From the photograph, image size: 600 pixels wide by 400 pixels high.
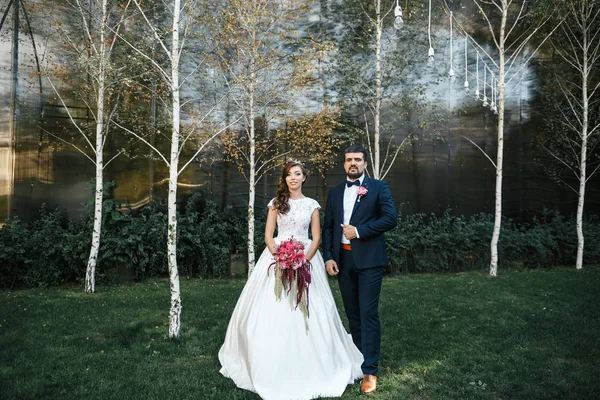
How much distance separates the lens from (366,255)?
372cm

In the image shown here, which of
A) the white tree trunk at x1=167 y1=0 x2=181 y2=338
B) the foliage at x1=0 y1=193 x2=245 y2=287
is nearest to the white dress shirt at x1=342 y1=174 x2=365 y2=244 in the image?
the white tree trunk at x1=167 y1=0 x2=181 y2=338

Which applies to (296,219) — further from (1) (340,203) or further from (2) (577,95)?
(2) (577,95)

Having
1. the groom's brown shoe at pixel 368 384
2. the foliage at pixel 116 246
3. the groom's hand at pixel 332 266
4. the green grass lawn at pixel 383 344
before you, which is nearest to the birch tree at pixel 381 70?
the foliage at pixel 116 246

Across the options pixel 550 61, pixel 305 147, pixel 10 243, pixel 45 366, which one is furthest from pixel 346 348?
pixel 550 61

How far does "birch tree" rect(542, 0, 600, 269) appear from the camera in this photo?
1053cm

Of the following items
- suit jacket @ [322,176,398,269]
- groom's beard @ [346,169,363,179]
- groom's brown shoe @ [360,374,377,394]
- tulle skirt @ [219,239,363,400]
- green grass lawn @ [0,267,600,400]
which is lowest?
green grass lawn @ [0,267,600,400]

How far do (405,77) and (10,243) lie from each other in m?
10.3

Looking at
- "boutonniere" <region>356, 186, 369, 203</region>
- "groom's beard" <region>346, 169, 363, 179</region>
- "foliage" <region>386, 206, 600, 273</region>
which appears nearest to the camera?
"boutonniere" <region>356, 186, 369, 203</region>

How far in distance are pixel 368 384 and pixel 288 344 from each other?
786mm

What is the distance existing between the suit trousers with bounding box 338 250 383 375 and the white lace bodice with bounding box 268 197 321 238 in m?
0.52

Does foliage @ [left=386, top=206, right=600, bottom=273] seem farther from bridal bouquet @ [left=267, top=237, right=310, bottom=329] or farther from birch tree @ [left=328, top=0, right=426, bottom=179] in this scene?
bridal bouquet @ [left=267, top=237, right=310, bottom=329]

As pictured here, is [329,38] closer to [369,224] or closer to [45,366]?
[369,224]

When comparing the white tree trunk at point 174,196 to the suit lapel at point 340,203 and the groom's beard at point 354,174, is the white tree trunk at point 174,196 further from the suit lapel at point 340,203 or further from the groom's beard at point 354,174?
the groom's beard at point 354,174

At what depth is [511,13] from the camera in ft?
41.3
